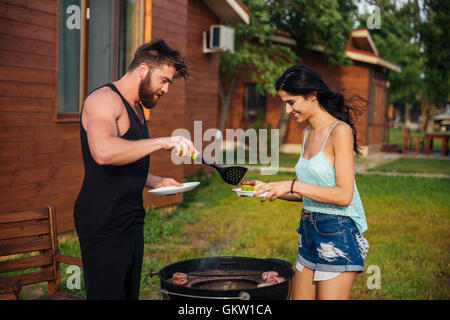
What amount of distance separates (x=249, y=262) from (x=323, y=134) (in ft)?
4.08

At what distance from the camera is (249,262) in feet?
12.0

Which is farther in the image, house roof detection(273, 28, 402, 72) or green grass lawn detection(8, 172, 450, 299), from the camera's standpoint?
house roof detection(273, 28, 402, 72)

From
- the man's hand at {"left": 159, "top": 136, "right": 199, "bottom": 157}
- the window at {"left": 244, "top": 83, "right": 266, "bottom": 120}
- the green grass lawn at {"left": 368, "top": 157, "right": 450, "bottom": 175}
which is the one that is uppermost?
the window at {"left": 244, "top": 83, "right": 266, "bottom": 120}

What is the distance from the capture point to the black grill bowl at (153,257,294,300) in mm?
2834

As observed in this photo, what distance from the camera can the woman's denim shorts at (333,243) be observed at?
110 inches

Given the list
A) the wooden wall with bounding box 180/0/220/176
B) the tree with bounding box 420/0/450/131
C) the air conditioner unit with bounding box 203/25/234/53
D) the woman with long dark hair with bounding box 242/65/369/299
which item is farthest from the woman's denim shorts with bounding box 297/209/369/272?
the tree with bounding box 420/0/450/131

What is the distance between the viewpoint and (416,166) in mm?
16922

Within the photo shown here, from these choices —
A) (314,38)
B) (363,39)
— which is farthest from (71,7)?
(363,39)

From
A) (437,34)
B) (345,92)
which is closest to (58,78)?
(345,92)

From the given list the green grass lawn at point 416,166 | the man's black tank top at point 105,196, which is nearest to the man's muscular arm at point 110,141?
the man's black tank top at point 105,196

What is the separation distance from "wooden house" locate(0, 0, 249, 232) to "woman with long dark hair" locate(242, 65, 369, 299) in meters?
3.92

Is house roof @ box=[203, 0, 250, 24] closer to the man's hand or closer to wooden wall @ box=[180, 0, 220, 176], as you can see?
wooden wall @ box=[180, 0, 220, 176]
